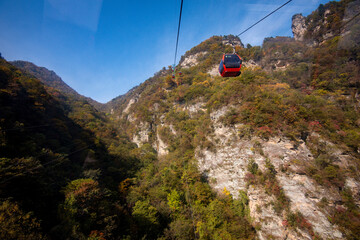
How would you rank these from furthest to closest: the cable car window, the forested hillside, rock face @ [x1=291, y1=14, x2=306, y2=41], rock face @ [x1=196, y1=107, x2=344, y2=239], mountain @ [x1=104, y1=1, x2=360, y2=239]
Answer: rock face @ [x1=291, y1=14, x2=306, y2=41], the cable car window, the forested hillside, mountain @ [x1=104, y1=1, x2=360, y2=239], rock face @ [x1=196, y1=107, x2=344, y2=239]

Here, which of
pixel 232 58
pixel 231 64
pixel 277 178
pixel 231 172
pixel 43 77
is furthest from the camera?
pixel 43 77

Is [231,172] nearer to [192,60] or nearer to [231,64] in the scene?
[231,64]

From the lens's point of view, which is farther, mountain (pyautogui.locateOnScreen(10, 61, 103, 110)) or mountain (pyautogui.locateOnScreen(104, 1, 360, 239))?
mountain (pyautogui.locateOnScreen(10, 61, 103, 110))

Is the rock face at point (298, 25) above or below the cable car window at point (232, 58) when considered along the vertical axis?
above

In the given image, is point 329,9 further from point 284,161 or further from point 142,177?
point 142,177

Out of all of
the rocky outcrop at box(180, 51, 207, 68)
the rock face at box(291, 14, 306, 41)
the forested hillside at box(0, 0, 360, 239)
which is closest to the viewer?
the forested hillside at box(0, 0, 360, 239)

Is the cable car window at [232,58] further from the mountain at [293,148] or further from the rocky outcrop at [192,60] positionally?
the rocky outcrop at [192,60]

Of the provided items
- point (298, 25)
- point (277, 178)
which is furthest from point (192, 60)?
point (277, 178)

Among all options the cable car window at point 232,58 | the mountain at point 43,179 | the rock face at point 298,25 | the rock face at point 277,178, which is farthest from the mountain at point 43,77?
the rock face at point 298,25

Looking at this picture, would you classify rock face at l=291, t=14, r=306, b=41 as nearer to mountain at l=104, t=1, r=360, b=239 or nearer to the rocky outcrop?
mountain at l=104, t=1, r=360, b=239

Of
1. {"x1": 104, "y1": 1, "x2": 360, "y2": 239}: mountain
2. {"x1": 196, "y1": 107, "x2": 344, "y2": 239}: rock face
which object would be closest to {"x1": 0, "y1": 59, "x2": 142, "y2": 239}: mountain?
{"x1": 104, "y1": 1, "x2": 360, "y2": 239}: mountain

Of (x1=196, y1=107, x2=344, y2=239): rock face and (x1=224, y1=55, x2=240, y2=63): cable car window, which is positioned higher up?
(x1=224, y1=55, x2=240, y2=63): cable car window

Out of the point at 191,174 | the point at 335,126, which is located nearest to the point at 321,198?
the point at 335,126
